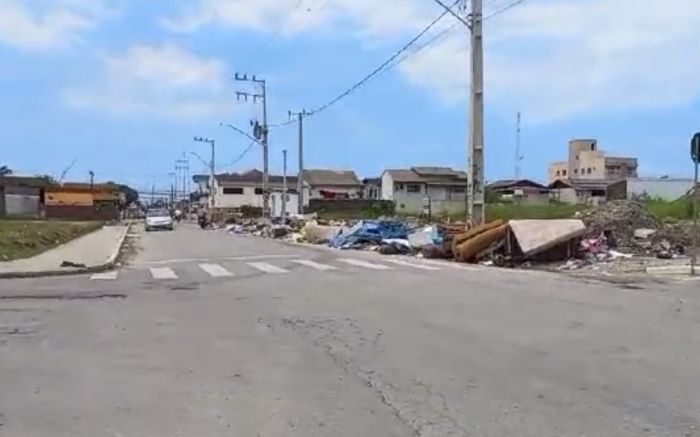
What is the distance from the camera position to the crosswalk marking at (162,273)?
22094mm

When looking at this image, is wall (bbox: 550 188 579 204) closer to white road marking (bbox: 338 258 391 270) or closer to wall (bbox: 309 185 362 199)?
wall (bbox: 309 185 362 199)

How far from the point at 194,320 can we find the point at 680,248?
19.5 metres

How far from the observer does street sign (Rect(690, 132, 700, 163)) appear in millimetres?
22719

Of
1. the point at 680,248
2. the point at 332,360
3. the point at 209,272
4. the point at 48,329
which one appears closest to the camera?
the point at 332,360

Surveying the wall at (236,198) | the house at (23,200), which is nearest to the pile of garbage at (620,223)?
the house at (23,200)

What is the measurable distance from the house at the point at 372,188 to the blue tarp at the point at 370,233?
85462 mm

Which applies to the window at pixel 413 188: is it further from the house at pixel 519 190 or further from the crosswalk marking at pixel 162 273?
the crosswalk marking at pixel 162 273

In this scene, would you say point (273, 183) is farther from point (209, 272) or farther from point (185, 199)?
point (209, 272)

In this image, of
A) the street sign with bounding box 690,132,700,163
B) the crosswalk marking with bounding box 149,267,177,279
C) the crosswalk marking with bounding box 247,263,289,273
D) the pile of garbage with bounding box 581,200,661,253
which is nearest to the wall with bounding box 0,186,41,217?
the crosswalk marking with bounding box 247,263,289,273

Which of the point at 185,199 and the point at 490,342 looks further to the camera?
the point at 185,199

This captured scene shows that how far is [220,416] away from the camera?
715 cm

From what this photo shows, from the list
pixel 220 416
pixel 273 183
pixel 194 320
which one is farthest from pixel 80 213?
pixel 220 416

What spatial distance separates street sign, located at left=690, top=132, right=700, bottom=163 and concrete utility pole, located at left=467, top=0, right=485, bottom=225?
33.1 ft

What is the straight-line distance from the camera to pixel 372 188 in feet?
438
